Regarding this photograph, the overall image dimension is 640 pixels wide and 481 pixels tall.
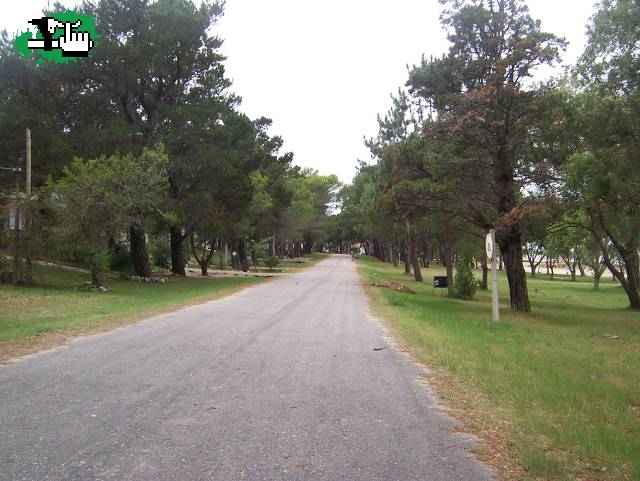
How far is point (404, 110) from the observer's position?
97.9ft

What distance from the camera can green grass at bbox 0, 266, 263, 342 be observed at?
11696 mm

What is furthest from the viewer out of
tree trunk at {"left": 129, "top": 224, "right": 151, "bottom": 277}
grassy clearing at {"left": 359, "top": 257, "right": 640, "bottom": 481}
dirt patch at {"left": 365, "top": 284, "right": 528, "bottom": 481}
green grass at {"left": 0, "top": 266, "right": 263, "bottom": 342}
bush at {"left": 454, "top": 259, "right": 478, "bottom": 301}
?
bush at {"left": 454, "top": 259, "right": 478, "bottom": 301}

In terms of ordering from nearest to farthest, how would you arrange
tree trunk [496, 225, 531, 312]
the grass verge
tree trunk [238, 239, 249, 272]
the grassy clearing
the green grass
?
the grassy clearing, the grass verge, the green grass, tree trunk [496, 225, 531, 312], tree trunk [238, 239, 249, 272]

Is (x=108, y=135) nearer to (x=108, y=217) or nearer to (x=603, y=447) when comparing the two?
(x=108, y=217)

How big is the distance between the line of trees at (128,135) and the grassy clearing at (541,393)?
12.3 metres

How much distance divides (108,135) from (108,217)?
474 centimetres

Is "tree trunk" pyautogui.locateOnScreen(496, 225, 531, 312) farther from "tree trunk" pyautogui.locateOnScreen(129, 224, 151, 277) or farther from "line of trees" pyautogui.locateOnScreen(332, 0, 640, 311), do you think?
"tree trunk" pyautogui.locateOnScreen(129, 224, 151, 277)

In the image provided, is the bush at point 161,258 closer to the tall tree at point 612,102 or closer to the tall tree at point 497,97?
the tall tree at point 497,97

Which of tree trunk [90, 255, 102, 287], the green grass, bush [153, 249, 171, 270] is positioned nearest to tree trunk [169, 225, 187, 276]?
bush [153, 249, 171, 270]

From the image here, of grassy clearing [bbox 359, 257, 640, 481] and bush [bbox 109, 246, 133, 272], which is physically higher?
bush [bbox 109, 246, 133, 272]

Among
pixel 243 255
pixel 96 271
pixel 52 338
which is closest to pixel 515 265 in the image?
pixel 96 271

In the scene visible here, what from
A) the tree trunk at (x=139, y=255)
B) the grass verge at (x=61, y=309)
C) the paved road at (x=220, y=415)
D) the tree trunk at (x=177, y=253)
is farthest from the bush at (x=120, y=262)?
the paved road at (x=220, y=415)

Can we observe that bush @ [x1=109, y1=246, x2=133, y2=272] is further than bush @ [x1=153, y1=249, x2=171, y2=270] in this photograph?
No

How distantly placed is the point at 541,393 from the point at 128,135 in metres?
22.0
